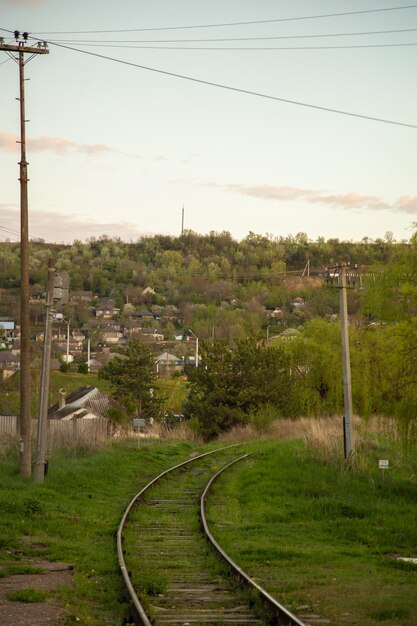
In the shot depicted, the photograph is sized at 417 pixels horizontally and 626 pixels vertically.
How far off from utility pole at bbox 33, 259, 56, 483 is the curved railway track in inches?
106

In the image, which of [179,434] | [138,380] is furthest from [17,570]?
[138,380]

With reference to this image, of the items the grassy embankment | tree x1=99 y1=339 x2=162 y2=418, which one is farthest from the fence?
tree x1=99 y1=339 x2=162 y2=418

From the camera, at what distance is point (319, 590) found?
11.1m

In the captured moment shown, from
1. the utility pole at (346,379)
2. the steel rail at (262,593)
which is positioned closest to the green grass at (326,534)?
the steel rail at (262,593)

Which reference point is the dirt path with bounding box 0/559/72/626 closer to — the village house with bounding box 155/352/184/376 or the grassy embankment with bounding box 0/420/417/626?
the grassy embankment with bounding box 0/420/417/626

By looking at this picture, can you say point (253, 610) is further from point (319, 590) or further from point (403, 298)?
point (403, 298)

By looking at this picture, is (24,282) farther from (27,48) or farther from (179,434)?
(179,434)

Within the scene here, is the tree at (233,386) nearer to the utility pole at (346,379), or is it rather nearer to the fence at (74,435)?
the fence at (74,435)

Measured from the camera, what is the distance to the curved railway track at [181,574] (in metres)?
9.58

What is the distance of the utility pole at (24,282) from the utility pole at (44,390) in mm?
692

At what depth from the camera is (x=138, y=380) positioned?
78250 millimetres

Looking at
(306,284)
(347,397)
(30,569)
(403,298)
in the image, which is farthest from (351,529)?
(306,284)

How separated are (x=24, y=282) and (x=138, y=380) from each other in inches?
2166

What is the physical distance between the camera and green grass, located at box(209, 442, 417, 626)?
10461 mm
